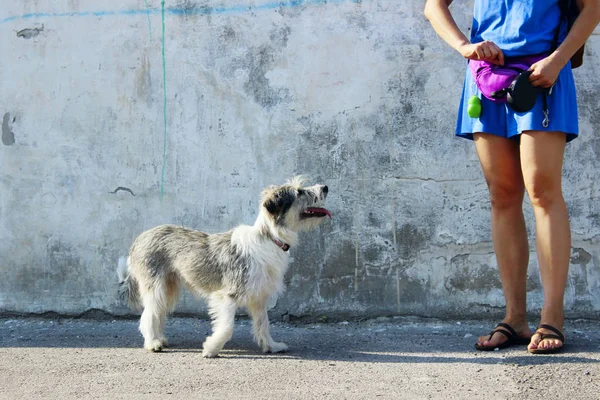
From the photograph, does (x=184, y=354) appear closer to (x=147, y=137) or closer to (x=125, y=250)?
(x=125, y=250)

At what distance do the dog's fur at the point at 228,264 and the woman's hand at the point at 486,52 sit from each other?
1238mm

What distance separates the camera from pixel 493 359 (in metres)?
4.03

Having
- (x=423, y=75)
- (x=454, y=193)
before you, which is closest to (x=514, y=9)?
(x=423, y=75)

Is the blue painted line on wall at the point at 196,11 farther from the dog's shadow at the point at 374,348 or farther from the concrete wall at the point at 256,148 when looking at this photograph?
the dog's shadow at the point at 374,348

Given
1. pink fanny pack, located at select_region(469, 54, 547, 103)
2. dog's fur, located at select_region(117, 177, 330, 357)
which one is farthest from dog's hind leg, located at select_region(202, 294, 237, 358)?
pink fanny pack, located at select_region(469, 54, 547, 103)

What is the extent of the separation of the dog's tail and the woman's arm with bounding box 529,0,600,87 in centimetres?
284

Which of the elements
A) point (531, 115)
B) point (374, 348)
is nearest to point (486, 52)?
point (531, 115)

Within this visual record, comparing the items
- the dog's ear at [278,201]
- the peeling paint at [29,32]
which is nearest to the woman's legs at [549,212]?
the dog's ear at [278,201]

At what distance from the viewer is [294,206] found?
4520 mm

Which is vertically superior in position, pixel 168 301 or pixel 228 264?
pixel 228 264

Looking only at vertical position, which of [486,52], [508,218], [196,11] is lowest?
[508,218]

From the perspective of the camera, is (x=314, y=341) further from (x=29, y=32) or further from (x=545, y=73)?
(x=29, y=32)

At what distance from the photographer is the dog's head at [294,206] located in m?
4.47

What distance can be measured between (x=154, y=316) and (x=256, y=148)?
1425mm
